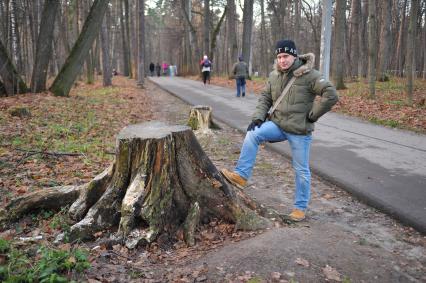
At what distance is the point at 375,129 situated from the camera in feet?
37.1

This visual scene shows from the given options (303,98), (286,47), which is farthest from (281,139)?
(286,47)

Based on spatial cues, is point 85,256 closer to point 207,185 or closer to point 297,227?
point 207,185

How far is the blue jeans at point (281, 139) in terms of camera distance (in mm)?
4941

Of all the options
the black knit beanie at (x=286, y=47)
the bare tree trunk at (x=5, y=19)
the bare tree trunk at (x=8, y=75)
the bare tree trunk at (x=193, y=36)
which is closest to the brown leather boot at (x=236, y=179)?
the black knit beanie at (x=286, y=47)

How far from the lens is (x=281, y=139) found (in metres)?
5.02

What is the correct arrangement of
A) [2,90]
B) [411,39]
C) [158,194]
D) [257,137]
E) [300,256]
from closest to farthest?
1. [300,256]
2. [158,194]
3. [257,137]
4. [411,39]
5. [2,90]

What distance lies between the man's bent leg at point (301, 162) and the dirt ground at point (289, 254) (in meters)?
0.32

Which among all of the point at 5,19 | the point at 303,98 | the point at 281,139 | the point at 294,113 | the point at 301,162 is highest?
the point at 5,19

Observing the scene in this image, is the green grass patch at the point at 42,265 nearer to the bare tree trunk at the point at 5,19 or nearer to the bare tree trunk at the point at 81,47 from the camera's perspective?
the bare tree trunk at the point at 81,47

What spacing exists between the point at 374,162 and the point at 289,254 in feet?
15.1

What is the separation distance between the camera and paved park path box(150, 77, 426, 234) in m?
5.73

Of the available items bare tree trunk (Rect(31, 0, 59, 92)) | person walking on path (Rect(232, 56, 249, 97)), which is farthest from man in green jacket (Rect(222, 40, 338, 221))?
person walking on path (Rect(232, 56, 249, 97))

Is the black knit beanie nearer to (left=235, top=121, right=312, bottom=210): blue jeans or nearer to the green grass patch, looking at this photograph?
(left=235, top=121, right=312, bottom=210): blue jeans

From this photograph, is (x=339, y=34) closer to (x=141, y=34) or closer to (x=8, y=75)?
(x=141, y=34)
